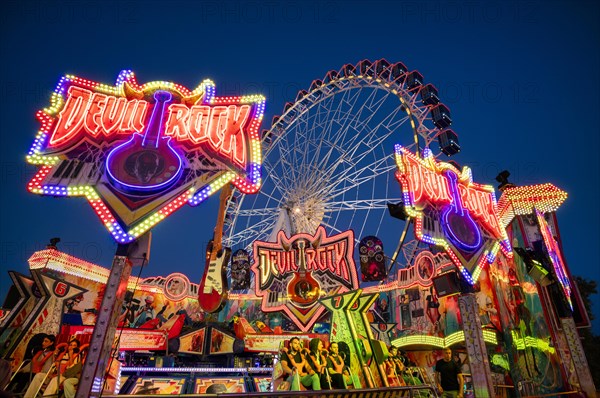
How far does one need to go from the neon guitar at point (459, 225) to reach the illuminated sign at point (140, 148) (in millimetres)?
4853

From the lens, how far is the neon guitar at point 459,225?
31.1ft

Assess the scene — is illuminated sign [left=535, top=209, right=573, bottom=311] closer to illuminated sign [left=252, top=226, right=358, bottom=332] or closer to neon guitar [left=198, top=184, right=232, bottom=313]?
illuminated sign [left=252, top=226, right=358, bottom=332]

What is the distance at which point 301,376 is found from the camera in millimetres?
7902

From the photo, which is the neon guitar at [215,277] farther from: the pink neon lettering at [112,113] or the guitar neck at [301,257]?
the pink neon lettering at [112,113]

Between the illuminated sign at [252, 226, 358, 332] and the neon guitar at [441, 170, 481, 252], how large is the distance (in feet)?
17.6

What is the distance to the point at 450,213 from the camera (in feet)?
32.1

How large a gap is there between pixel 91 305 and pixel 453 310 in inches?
803

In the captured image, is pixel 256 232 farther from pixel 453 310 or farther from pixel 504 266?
pixel 504 266

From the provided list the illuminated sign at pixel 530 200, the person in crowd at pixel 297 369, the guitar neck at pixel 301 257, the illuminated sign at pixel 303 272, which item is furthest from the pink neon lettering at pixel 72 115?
the illuminated sign at pixel 530 200

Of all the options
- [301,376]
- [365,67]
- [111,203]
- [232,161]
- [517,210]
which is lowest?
[301,376]

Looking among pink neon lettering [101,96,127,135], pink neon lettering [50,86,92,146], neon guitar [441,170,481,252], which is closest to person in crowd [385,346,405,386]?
neon guitar [441,170,481,252]

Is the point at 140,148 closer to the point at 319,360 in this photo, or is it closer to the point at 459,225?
the point at 319,360

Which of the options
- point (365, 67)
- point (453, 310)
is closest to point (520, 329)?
point (453, 310)

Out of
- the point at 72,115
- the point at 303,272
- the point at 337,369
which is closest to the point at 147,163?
the point at 72,115
